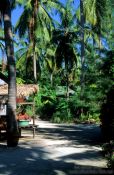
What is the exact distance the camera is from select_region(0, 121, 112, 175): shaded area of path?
1241cm

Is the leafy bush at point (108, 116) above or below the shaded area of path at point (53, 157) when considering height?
above

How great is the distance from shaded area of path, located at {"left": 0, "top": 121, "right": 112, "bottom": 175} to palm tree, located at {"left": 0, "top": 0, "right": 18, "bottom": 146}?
56cm

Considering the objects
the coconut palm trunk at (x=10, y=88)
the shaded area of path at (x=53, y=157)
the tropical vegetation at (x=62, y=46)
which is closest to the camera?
the shaded area of path at (x=53, y=157)

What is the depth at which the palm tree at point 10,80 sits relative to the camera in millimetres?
17641

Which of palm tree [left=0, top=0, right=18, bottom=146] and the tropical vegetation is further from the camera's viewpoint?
the tropical vegetation

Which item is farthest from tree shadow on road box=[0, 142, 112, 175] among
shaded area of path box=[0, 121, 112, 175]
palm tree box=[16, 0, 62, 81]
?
palm tree box=[16, 0, 62, 81]

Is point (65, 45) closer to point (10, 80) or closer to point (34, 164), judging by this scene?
point (10, 80)

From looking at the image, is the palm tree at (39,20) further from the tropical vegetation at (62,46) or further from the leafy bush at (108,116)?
the leafy bush at (108,116)

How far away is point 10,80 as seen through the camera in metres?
17.9

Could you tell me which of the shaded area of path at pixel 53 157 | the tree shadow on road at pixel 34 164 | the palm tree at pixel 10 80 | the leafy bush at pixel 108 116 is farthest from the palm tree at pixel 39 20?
the tree shadow on road at pixel 34 164

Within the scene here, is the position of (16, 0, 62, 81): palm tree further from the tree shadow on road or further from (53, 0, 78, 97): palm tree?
the tree shadow on road

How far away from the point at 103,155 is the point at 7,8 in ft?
22.8

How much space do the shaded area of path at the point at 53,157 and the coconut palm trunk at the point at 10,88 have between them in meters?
0.51

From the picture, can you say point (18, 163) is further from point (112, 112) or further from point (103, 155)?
point (112, 112)
